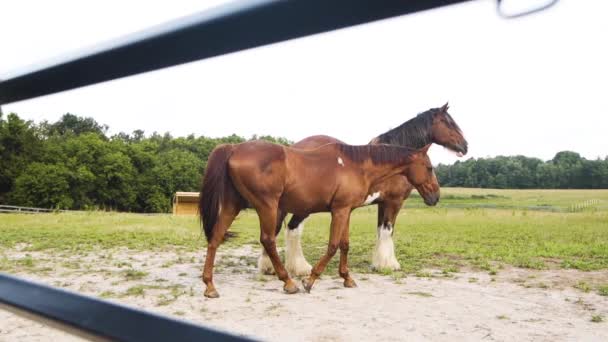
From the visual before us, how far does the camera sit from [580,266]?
6.38 m

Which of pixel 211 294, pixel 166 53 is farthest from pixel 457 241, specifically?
pixel 166 53

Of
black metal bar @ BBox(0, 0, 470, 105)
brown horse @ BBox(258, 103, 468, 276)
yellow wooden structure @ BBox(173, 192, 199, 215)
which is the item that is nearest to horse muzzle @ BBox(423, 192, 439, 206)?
brown horse @ BBox(258, 103, 468, 276)

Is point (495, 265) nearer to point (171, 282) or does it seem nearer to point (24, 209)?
point (171, 282)

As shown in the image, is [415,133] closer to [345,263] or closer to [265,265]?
[345,263]

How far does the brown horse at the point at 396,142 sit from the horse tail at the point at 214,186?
4.65ft

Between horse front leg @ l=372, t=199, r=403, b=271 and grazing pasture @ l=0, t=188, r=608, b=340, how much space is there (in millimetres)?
206

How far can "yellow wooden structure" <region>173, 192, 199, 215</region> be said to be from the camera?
19066mm

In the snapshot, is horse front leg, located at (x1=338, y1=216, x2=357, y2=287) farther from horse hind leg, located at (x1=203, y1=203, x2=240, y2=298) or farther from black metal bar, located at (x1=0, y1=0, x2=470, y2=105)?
black metal bar, located at (x1=0, y1=0, x2=470, y2=105)

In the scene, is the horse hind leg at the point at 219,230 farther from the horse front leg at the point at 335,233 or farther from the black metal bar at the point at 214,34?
the black metal bar at the point at 214,34

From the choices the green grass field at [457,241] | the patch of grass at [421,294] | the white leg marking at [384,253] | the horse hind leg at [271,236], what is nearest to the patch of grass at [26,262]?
the green grass field at [457,241]

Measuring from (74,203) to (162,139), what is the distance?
23.9 feet

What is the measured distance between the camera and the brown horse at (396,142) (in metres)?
5.86

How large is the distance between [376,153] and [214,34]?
15.2 ft

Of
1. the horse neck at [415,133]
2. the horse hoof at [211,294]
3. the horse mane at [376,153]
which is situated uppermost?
the horse neck at [415,133]
